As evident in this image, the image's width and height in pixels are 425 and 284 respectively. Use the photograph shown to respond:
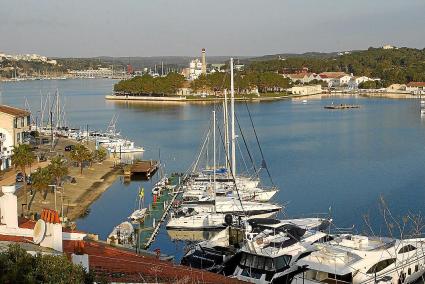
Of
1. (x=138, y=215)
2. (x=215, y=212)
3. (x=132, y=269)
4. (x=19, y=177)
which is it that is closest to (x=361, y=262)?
(x=132, y=269)

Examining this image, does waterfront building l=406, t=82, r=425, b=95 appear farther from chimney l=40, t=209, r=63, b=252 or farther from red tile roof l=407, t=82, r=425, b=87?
chimney l=40, t=209, r=63, b=252

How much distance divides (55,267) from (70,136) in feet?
115

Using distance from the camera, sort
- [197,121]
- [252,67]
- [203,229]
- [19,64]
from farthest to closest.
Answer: [19,64] → [252,67] → [197,121] → [203,229]

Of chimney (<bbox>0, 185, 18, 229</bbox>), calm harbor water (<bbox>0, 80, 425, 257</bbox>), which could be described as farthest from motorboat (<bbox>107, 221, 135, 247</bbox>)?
chimney (<bbox>0, 185, 18, 229</bbox>)

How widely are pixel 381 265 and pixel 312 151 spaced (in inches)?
950

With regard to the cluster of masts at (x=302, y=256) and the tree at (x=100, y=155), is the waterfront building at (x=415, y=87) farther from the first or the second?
the cluster of masts at (x=302, y=256)

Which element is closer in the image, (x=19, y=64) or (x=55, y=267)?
(x=55, y=267)

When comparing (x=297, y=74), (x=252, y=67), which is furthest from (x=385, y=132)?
(x=252, y=67)

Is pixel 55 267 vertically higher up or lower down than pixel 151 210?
higher up

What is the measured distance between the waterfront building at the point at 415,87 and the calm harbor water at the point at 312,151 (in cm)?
1512

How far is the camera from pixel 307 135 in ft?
140

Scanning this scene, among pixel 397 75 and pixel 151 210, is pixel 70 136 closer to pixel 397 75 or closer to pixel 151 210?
pixel 151 210

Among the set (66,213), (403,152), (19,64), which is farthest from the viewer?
(19,64)

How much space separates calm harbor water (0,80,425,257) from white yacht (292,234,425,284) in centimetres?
566
